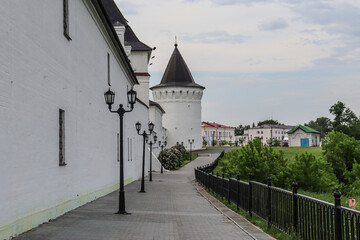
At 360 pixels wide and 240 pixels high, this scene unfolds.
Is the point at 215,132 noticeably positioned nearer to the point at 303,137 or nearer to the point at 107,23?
the point at 303,137

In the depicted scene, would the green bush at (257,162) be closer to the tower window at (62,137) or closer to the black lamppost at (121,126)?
the black lamppost at (121,126)

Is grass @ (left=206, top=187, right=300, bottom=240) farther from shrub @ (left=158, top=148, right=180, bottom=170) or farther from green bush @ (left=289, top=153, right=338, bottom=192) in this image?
shrub @ (left=158, top=148, right=180, bottom=170)

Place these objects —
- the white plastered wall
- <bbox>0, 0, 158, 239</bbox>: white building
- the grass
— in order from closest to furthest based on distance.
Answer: <bbox>0, 0, 158, 239</bbox>: white building → the grass → the white plastered wall

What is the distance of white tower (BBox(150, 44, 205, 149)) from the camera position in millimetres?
86062

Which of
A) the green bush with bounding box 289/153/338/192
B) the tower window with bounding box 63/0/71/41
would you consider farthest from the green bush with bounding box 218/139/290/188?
the tower window with bounding box 63/0/71/41

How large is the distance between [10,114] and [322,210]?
5.43 metres

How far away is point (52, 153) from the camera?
1080 cm

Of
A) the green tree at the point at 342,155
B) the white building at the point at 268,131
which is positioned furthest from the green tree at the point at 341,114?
the white building at the point at 268,131

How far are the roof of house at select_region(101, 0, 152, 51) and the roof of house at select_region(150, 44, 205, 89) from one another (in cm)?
4361

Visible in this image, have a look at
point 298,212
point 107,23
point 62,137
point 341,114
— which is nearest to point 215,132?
point 341,114

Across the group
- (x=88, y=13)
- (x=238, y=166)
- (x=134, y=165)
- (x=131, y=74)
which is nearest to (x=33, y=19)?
(x=88, y=13)

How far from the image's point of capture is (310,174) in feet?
62.7

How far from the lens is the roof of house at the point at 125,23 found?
39.6 m

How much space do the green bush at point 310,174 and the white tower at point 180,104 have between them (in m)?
66.4
